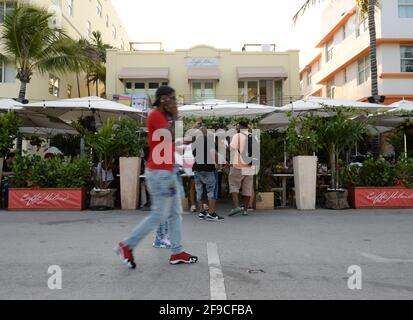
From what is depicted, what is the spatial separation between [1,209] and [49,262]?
5918 mm

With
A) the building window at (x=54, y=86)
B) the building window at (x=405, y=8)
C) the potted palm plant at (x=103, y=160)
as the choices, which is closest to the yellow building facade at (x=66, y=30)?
the building window at (x=54, y=86)

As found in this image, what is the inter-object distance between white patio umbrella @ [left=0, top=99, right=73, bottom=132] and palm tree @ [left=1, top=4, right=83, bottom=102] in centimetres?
307

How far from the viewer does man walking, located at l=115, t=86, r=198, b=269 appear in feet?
14.3

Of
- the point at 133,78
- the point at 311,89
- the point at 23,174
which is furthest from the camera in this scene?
the point at 311,89

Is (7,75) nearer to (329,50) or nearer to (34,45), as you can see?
(34,45)

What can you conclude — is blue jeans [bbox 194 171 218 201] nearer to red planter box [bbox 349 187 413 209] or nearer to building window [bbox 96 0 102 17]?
red planter box [bbox 349 187 413 209]

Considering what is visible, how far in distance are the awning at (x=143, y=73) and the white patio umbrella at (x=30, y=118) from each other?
7314 mm

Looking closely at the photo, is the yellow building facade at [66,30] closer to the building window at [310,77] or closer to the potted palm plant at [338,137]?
the potted palm plant at [338,137]

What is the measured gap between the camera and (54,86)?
26.1m

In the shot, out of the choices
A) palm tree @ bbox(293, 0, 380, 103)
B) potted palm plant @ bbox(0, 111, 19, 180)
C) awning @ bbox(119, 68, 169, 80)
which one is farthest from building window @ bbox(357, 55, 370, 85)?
potted palm plant @ bbox(0, 111, 19, 180)

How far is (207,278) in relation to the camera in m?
4.21
